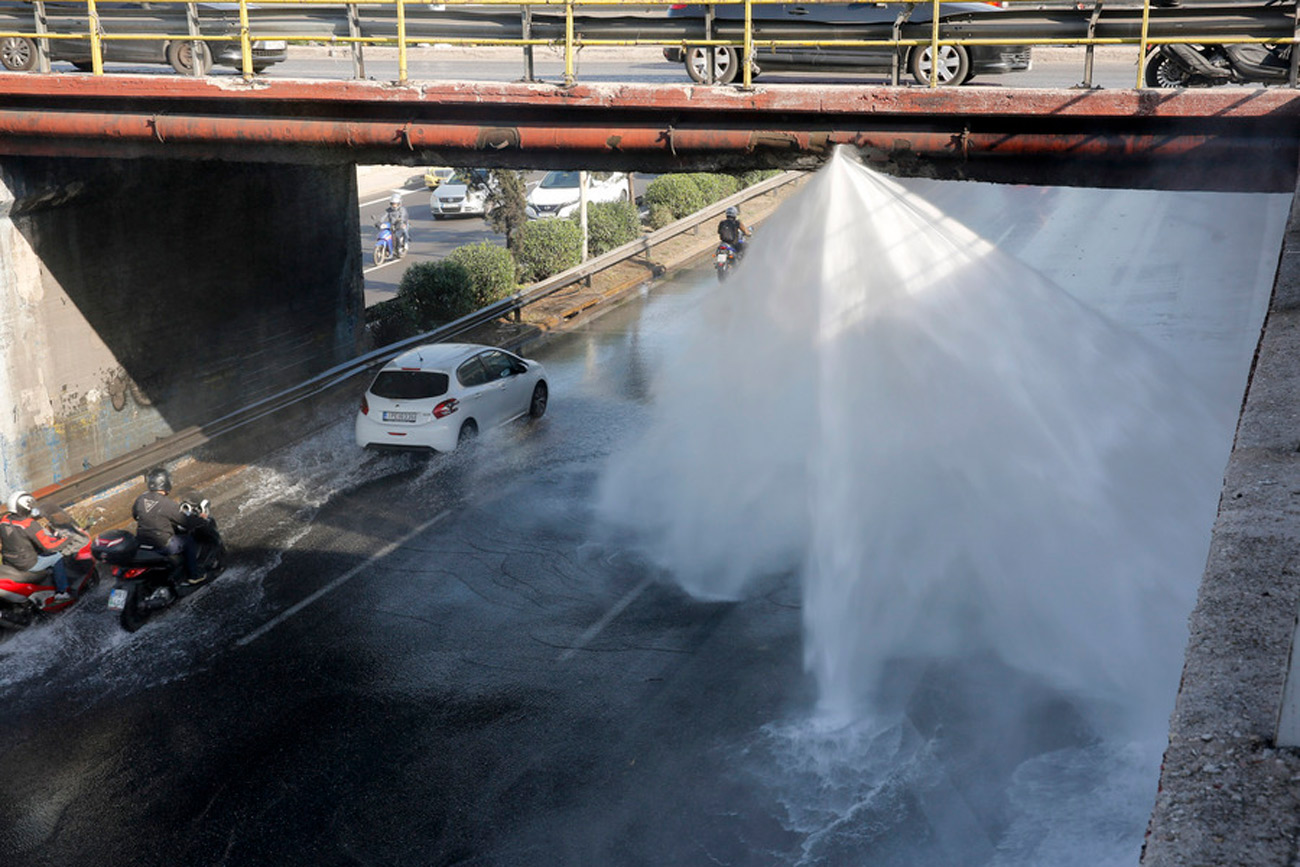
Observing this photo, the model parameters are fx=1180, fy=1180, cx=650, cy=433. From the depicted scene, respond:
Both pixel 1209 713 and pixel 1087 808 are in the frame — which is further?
pixel 1087 808

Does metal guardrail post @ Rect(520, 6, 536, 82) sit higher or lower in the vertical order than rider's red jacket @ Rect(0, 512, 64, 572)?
higher

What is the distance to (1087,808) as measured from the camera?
8805 millimetres

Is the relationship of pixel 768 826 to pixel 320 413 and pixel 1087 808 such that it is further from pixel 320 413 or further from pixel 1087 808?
pixel 320 413

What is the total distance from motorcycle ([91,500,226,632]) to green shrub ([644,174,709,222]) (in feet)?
76.8

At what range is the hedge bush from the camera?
24141 mm

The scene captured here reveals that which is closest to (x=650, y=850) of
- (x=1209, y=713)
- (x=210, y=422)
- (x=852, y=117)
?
(x=1209, y=713)

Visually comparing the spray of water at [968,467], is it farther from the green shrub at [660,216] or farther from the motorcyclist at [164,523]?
the green shrub at [660,216]

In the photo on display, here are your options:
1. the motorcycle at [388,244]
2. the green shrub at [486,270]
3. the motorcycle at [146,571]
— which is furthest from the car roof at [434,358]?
the motorcycle at [388,244]

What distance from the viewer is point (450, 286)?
24.3m

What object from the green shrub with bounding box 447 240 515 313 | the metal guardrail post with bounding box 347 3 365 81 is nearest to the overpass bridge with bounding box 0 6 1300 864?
the metal guardrail post with bounding box 347 3 365 81

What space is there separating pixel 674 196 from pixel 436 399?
19036mm

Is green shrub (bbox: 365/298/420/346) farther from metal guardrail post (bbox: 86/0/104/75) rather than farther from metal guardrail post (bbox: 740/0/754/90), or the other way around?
metal guardrail post (bbox: 740/0/754/90)

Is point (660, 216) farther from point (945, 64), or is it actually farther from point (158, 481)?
point (158, 481)

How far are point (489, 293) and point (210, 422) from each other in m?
8.86
